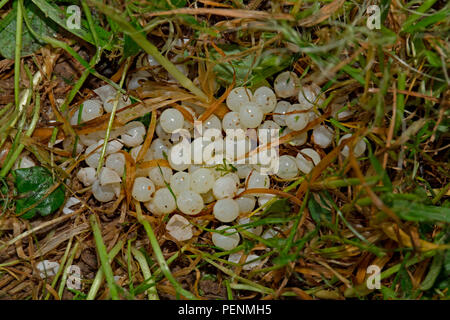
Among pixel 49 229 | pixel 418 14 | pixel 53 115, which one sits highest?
pixel 418 14

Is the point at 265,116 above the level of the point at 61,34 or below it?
below

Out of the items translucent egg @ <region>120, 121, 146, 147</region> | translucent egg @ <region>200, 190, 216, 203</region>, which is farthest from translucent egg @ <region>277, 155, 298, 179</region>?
translucent egg @ <region>120, 121, 146, 147</region>

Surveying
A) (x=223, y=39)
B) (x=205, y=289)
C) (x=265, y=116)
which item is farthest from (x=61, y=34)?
(x=205, y=289)

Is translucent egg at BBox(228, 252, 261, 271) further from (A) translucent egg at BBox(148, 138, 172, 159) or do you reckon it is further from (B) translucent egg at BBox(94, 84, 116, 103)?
(B) translucent egg at BBox(94, 84, 116, 103)

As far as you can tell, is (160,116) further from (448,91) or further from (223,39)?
(448,91)

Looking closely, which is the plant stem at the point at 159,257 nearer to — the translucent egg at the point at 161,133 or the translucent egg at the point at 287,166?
the translucent egg at the point at 161,133

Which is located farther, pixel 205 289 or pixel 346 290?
pixel 205 289

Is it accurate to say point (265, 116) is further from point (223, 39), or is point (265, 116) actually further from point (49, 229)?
point (49, 229)

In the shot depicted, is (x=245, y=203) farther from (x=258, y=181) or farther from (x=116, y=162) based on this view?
(x=116, y=162)
